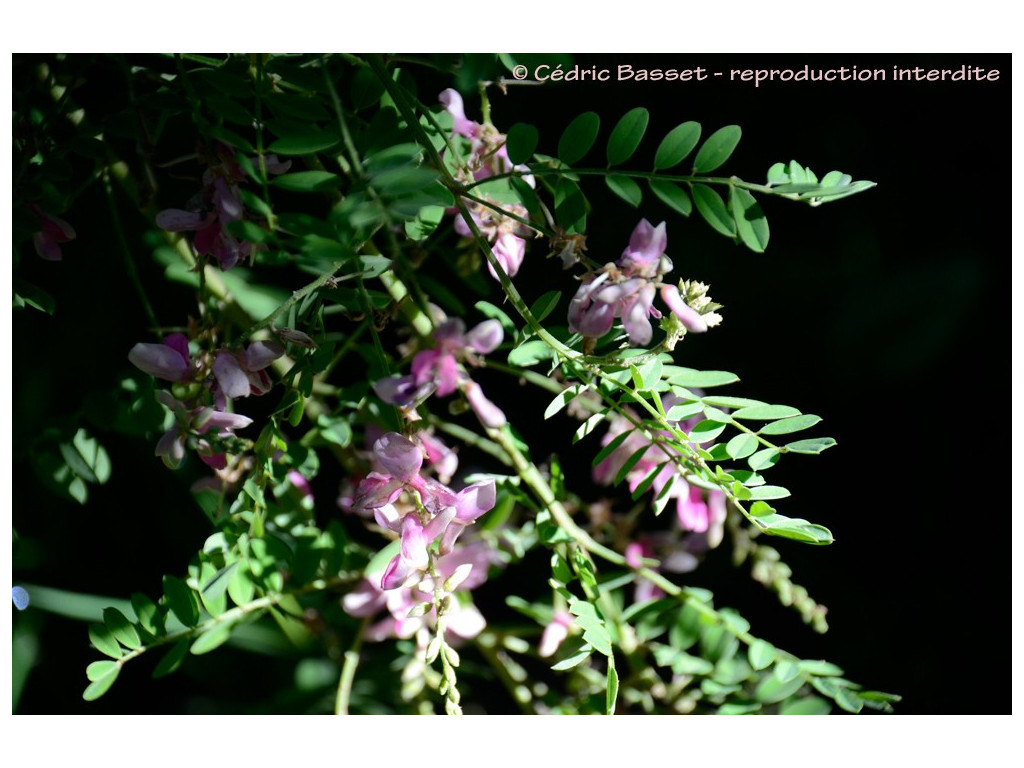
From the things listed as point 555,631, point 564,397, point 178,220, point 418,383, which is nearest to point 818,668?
point 555,631

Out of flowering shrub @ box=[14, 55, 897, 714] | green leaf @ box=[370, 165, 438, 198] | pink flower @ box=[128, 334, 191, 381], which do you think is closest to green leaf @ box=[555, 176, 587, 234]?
flowering shrub @ box=[14, 55, 897, 714]

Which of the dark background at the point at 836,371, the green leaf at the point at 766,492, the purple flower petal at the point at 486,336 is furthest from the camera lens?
the dark background at the point at 836,371

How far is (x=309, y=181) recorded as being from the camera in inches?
18.7

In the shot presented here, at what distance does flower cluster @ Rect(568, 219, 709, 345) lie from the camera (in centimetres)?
45

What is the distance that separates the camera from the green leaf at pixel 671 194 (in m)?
0.50

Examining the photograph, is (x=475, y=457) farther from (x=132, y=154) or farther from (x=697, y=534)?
(x=132, y=154)

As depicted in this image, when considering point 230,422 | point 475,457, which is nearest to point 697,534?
point 475,457

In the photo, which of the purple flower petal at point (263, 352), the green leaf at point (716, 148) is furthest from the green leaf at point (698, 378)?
the purple flower petal at point (263, 352)

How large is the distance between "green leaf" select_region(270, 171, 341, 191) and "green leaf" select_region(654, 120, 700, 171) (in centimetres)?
18

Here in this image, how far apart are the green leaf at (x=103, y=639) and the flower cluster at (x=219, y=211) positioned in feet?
0.75

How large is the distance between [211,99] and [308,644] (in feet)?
1.43

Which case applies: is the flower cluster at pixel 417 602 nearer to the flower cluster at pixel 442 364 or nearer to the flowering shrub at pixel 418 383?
the flowering shrub at pixel 418 383

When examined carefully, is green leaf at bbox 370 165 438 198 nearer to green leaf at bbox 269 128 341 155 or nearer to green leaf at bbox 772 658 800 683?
green leaf at bbox 269 128 341 155

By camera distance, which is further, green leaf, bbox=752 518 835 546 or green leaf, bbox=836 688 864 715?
green leaf, bbox=836 688 864 715
